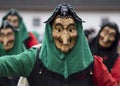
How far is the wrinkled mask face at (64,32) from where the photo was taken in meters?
6.70

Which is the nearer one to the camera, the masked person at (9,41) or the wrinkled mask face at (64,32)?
the wrinkled mask face at (64,32)

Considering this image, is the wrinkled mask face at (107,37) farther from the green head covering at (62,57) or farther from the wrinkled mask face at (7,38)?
the green head covering at (62,57)

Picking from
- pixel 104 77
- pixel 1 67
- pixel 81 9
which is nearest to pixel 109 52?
pixel 104 77

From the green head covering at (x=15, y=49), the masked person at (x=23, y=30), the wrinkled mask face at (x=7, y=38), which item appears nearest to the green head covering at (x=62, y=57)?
the green head covering at (x=15, y=49)

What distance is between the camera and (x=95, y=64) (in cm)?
678

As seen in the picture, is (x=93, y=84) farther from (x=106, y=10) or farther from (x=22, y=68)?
(x=106, y=10)

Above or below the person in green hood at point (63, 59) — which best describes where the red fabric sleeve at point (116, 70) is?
below

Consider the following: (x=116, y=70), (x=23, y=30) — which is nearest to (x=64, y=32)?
(x=116, y=70)

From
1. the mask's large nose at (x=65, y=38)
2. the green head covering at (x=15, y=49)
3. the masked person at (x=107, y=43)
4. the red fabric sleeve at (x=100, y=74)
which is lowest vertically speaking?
the masked person at (x=107, y=43)

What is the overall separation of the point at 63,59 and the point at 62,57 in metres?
0.04

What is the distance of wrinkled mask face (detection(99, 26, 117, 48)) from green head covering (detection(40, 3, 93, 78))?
4.03m

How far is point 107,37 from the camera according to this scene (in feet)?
35.2

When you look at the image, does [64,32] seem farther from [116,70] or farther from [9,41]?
[116,70]

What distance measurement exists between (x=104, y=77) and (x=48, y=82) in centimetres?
65
